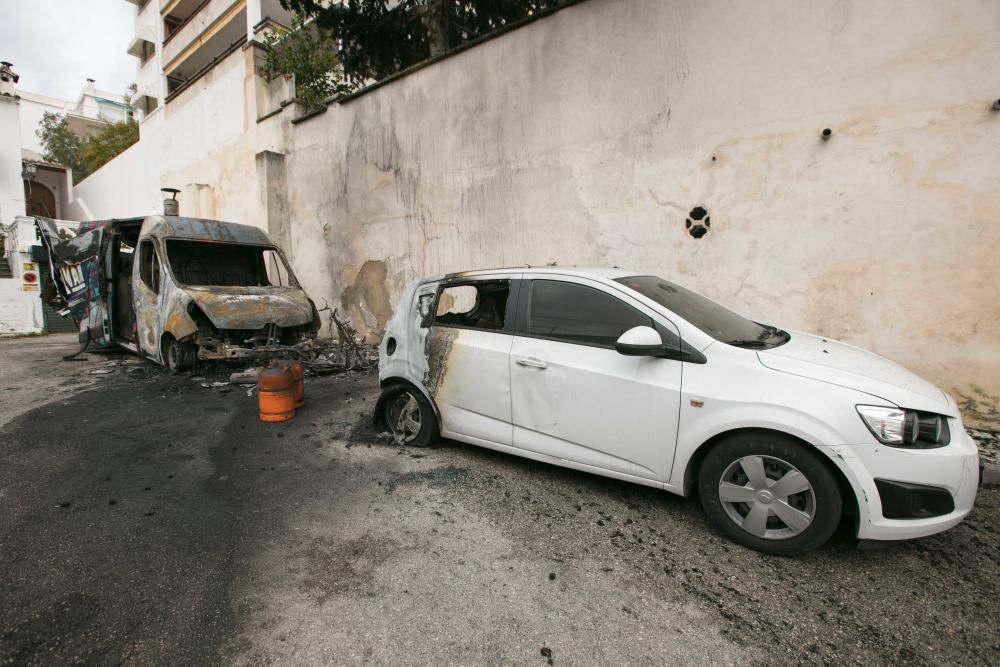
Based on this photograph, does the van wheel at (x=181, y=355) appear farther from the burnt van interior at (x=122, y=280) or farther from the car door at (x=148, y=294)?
the burnt van interior at (x=122, y=280)

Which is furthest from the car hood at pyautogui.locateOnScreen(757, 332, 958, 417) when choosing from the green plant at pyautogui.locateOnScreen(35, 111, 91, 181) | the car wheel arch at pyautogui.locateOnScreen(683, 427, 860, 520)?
the green plant at pyautogui.locateOnScreen(35, 111, 91, 181)

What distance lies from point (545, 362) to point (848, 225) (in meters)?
3.70

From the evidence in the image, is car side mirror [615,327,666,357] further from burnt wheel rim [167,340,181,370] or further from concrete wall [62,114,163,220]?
concrete wall [62,114,163,220]

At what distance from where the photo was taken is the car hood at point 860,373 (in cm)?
244

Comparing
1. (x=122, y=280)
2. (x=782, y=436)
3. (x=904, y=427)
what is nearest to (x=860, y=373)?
(x=904, y=427)

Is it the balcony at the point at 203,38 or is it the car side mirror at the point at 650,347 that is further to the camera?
the balcony at the point at 203,38

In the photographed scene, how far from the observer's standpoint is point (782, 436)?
249 cm

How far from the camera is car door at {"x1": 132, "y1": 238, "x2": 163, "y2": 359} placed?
7.06 metres

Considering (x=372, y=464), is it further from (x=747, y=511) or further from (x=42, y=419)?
(x=42, y=419)

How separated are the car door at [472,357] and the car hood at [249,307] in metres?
3.73

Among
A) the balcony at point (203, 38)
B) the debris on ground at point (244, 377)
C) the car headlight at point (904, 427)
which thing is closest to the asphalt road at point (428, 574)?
the car headlight at point (904, 427)

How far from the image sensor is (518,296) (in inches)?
139

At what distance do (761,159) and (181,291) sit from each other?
735cm

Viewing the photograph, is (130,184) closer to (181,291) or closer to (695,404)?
(181,291)
